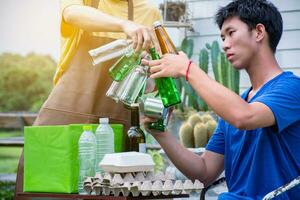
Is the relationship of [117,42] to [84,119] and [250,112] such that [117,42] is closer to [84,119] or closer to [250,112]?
[84,119]

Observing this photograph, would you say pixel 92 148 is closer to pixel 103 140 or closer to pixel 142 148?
pixel 103 140

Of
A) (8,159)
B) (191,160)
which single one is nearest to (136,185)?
(191,160)

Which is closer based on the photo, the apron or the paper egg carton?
the paper egg carton

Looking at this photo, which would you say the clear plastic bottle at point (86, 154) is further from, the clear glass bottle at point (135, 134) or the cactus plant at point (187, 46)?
the cactus plant at point (187, 46)

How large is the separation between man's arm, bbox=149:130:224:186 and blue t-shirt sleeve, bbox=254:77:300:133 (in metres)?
0.35

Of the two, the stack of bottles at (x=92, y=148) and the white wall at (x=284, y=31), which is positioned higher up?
the white wall at (x=284, y=31)

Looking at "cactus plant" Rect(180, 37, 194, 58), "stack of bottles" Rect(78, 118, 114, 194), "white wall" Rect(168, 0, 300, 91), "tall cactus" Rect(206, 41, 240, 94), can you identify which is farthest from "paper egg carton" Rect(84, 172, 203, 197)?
"cactus plant" Rect(180, 37, 194, 58)

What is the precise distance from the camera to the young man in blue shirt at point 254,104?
5.49 ft

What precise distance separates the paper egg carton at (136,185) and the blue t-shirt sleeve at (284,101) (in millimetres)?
284

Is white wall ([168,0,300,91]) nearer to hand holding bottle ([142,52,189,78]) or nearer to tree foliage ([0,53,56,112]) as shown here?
hand holding bottle ([142,52,189,78])

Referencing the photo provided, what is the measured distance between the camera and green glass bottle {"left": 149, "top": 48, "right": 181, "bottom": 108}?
5.75ft

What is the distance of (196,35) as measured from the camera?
4898 mm

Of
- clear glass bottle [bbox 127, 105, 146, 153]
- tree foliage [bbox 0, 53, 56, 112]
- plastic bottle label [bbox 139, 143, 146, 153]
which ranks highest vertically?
clear glass bottle [bbox 127, 105, 146, 153]

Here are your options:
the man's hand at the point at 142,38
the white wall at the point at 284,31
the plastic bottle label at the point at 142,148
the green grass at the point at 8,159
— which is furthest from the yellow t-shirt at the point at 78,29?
the green grass at the point at 8,159
